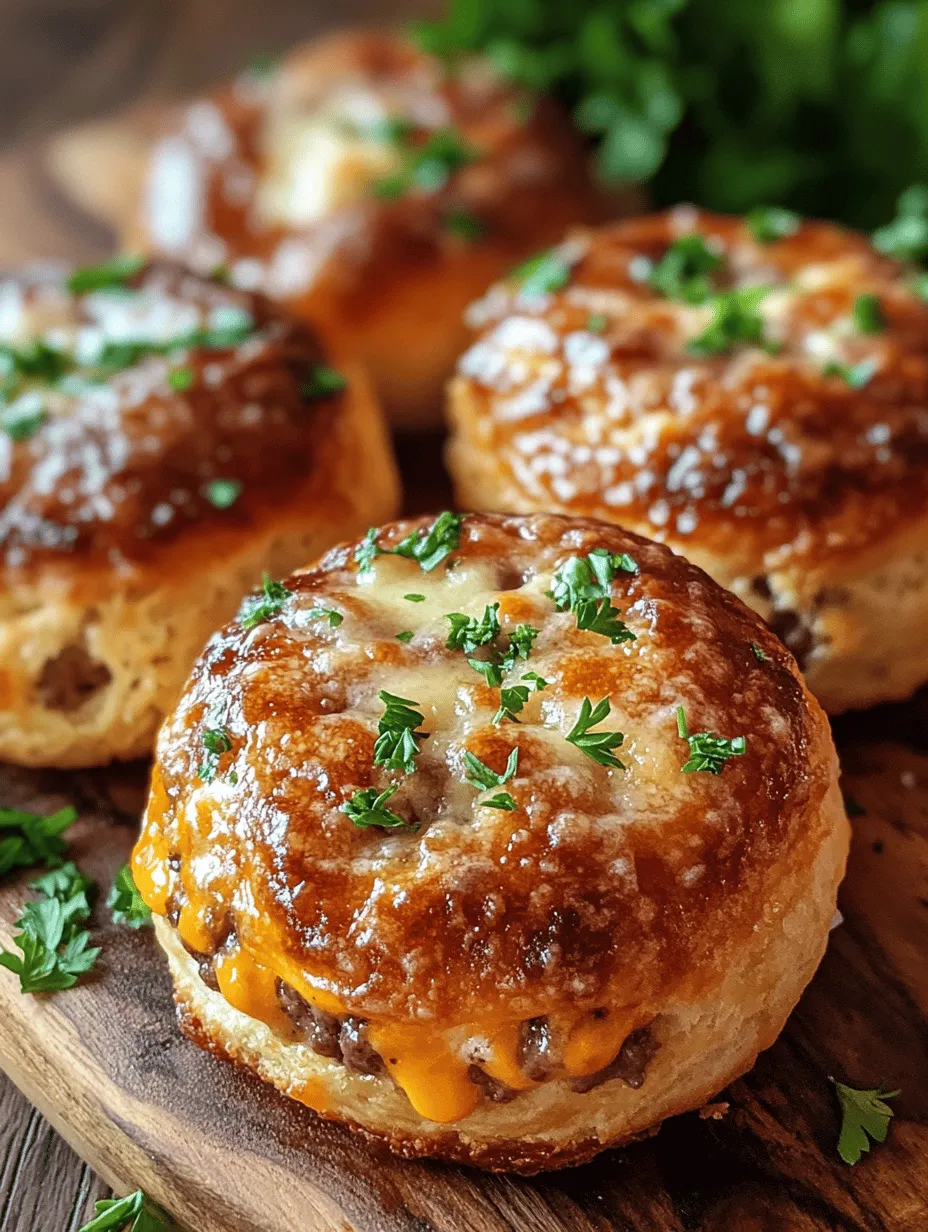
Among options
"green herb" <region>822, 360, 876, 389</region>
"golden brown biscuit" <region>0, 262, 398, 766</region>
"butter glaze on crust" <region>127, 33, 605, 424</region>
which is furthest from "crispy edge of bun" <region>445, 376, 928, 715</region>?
"butter glaze on crust" <region>127, 33, 605, 424</region>

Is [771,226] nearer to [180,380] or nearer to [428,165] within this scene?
[428,165]

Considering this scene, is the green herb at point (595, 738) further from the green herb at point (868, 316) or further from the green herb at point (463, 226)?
the green herb at point (463, 226)

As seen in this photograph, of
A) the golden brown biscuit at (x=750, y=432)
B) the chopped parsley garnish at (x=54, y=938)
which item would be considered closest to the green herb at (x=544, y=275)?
the golden brown biscuit at (x=750, y=432)

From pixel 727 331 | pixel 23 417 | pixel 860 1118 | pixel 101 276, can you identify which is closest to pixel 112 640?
pixel 23 417

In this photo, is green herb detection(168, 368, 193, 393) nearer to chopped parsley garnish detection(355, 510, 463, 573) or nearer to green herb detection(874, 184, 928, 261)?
chopped parsley garnish detection(355, 510, 463, 573)

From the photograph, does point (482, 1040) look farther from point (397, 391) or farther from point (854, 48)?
point (854, 48)
